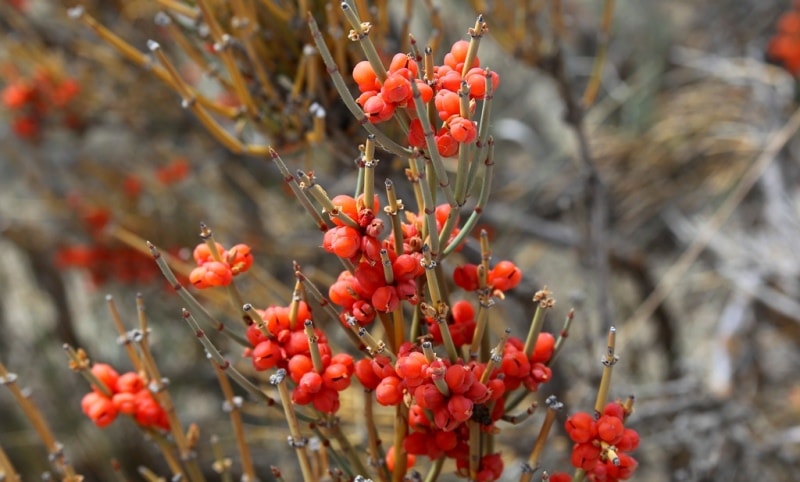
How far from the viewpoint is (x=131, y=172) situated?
2.77 m

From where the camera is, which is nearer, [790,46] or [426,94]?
[426,94]

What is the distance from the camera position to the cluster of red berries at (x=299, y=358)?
0.68 meters

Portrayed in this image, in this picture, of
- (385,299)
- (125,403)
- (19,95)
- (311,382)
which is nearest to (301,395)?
(311,382)

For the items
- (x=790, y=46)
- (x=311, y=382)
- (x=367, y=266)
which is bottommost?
(x=311, y=382)

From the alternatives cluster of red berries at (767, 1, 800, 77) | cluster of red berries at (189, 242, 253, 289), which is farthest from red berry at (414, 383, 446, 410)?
cluster of red berries at (767, 1, 800, 77)

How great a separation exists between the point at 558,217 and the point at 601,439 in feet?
6.81

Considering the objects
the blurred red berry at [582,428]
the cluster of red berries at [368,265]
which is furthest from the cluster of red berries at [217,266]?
the blurred red berry at [582,428]

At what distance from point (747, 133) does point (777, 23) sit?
803mm

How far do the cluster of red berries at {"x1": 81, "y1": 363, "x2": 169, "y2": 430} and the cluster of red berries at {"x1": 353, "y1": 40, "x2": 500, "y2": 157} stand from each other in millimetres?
408

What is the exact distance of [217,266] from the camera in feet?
2.31

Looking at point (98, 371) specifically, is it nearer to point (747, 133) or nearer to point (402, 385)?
point (402, 385)

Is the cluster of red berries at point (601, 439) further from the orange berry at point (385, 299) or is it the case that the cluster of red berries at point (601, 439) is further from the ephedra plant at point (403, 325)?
the orange berry at point (385, 299)

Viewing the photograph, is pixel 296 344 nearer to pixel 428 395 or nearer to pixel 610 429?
pixel 428 395

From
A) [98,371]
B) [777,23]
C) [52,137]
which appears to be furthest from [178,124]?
[777,23]
